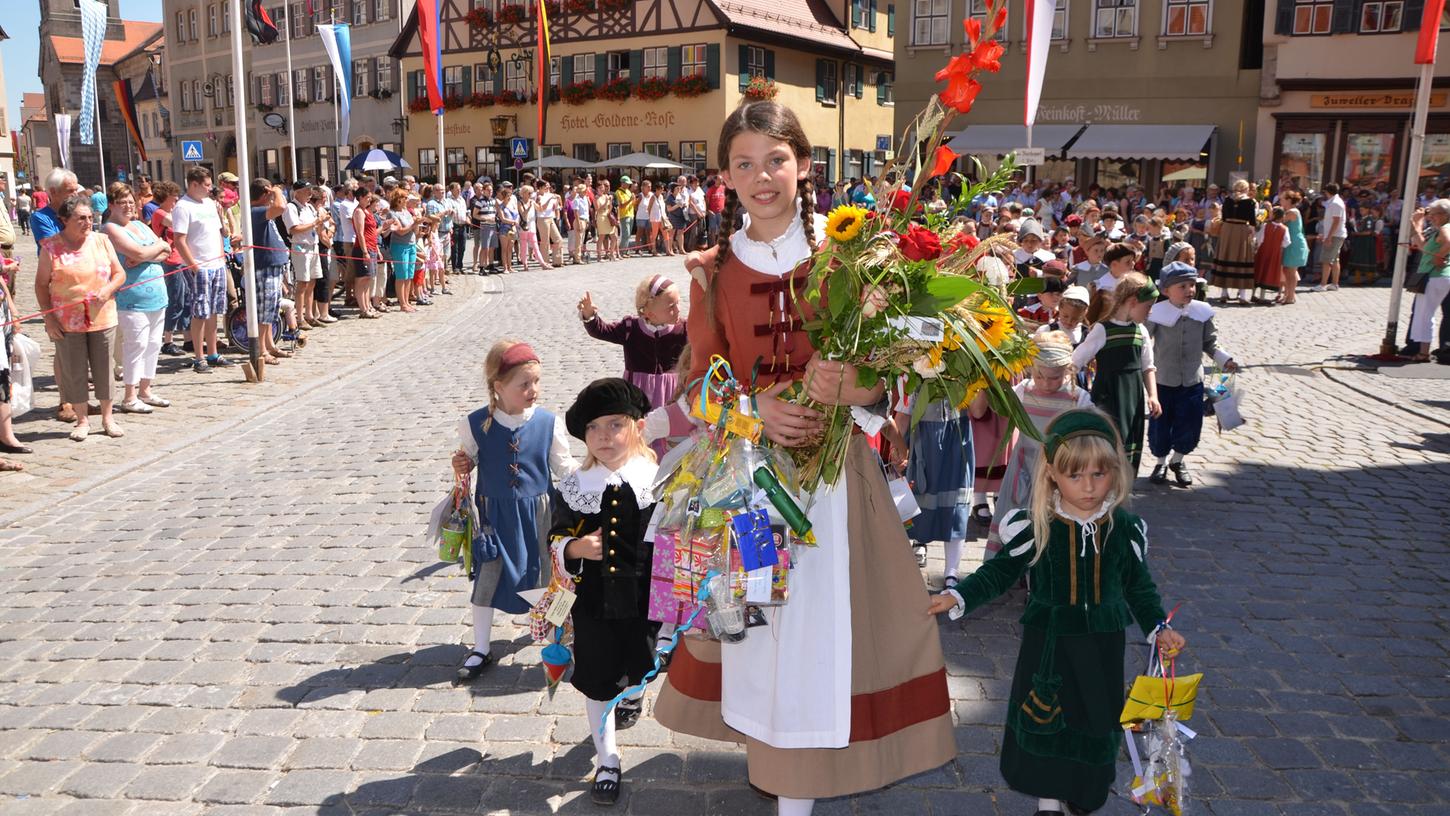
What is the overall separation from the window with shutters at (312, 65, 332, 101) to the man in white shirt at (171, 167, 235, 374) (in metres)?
42.0

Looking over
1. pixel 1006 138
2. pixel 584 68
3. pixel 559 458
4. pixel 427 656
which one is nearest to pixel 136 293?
pixel 427 656

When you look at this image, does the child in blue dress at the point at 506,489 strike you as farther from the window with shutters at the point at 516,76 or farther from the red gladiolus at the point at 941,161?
the window with shutters at the point at 516,76

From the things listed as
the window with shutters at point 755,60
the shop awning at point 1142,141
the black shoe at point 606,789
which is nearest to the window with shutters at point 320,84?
the window with shutters at point 755,60

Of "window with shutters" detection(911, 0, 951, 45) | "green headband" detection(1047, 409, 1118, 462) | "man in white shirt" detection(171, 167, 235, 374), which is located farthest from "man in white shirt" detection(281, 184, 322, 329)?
"window with shutters" detection(911, 0, 951, 45)

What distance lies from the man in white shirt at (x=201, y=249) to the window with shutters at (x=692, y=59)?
28527 mm

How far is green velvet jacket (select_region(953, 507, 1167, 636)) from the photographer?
3.39 meters

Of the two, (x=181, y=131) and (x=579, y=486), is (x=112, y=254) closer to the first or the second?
(x=579, y=486)

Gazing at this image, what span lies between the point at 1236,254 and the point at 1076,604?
17.6 metres

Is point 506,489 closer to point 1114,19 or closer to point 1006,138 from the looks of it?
point 1006,138

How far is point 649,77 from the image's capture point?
130 feet

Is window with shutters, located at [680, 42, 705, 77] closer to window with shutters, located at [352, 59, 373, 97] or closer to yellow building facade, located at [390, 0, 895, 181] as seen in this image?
yellow building facade, located at [390, 0, 895, 181]

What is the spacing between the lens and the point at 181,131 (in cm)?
6175

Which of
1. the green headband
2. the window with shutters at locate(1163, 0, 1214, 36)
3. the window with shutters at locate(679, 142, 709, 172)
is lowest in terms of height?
the green headband

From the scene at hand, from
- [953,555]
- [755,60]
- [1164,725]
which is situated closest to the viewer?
[1164,725]
